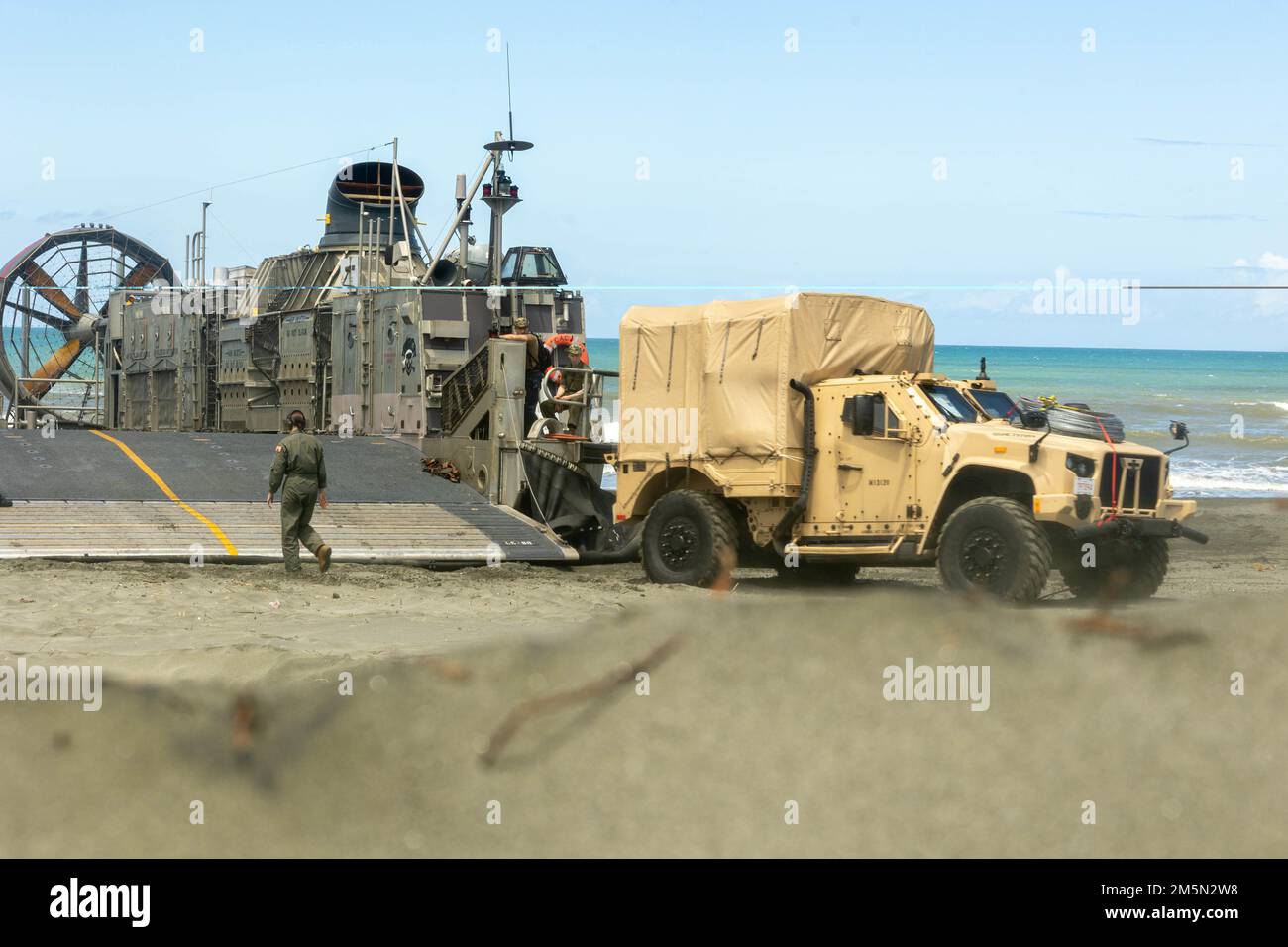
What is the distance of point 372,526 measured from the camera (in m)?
16.3

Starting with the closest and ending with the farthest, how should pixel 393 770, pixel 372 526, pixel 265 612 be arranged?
pixel 393 770
pixel 265 612
pixel 372 526

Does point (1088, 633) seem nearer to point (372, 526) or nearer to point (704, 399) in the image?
point (704, 399)

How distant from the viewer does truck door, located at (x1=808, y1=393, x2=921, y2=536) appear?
44.0ft

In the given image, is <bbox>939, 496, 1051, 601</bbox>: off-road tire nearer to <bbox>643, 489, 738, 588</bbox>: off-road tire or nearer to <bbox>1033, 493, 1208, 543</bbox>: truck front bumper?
<bbox>1033, 493, 1208, 543</bbox>: truck front bumper

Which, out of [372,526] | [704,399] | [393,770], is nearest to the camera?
[393,770]

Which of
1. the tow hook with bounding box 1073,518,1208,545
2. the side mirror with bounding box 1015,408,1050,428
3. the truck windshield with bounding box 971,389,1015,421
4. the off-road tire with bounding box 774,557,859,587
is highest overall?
the truck windshield with bounding box 971,389,1015,421

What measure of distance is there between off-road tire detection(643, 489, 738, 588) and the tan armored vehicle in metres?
0.02

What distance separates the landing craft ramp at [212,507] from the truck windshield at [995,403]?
191 inches

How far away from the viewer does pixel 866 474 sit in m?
13.7

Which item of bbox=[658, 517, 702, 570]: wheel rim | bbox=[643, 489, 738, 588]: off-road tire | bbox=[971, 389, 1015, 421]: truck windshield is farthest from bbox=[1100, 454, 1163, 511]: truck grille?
bbox=[658, 517, 702, 570]: wheel rim
